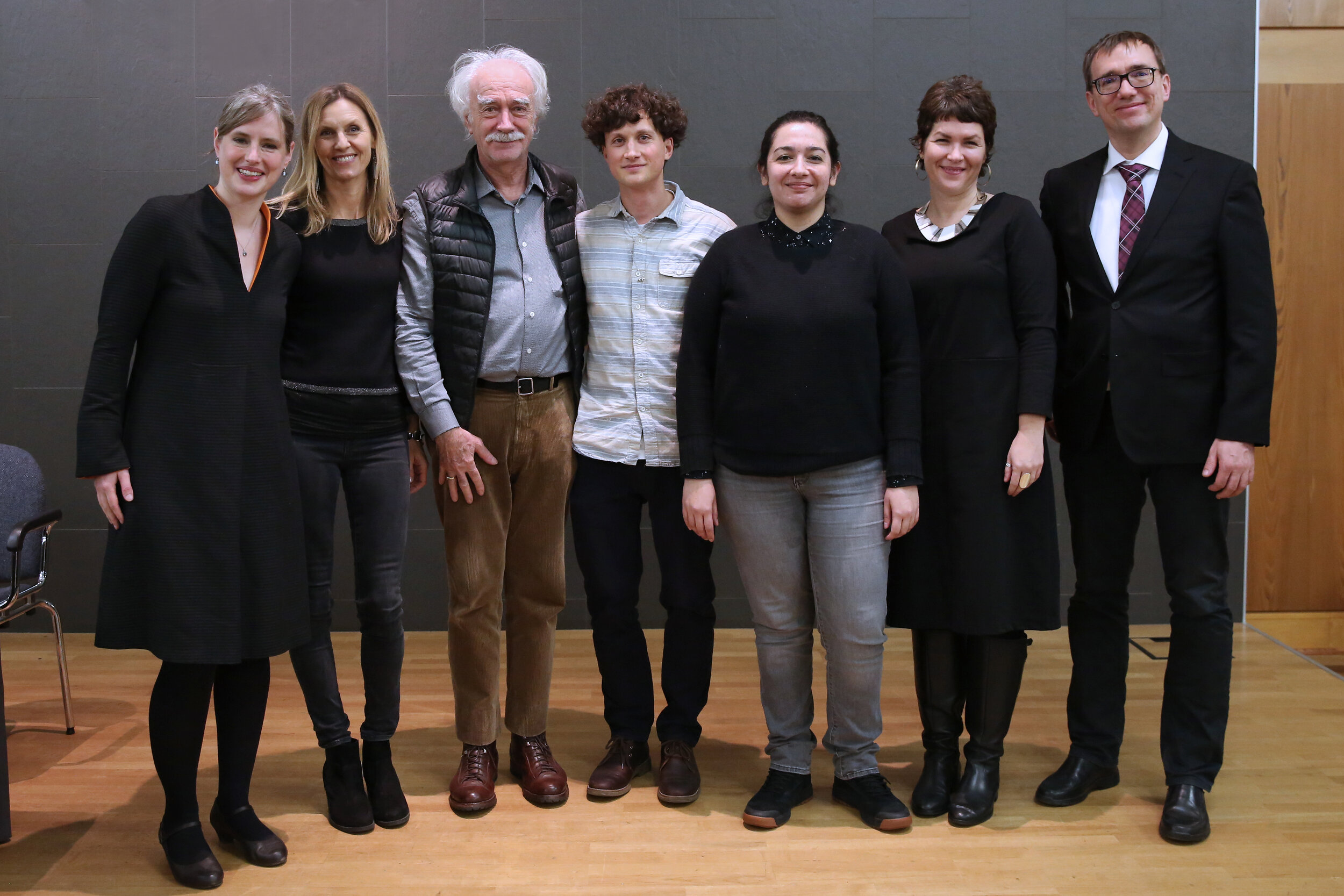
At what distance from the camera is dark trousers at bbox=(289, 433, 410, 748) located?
251cm

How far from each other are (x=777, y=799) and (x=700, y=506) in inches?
28.6

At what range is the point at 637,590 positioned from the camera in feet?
9.28

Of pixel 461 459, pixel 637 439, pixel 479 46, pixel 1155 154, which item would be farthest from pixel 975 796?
pixel 479 46

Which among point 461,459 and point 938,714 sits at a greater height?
point 461,459

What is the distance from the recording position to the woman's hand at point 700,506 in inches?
100

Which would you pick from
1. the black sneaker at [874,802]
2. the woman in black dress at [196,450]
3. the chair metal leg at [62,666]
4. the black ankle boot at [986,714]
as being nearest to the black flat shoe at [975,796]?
the black ankle boot at [986,714]

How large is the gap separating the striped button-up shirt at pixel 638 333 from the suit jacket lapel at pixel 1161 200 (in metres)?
1.00

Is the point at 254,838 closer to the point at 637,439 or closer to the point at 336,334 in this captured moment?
the point at 336,334

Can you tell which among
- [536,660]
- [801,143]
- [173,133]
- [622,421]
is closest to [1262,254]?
[801,143]

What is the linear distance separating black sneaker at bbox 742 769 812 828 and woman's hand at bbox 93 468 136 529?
5.03 ft

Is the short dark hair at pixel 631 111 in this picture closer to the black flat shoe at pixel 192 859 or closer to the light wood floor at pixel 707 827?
the light wood floor at pixel 707 827

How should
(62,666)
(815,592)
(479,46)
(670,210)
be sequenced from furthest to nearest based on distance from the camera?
(479,46)
(62,666)
(670,210)
(815,592)

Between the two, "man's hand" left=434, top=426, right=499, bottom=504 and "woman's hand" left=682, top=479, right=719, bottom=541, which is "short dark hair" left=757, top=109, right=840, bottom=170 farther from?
"man's hand" left=434, top=426, right=499, bottom=504

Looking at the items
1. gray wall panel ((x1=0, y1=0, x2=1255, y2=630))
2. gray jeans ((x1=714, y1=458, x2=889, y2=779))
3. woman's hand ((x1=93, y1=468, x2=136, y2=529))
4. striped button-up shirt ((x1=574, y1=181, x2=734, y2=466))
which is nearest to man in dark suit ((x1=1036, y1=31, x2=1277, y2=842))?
gray jeans ((x1=714, y1=458, x2=889, y2=779))
